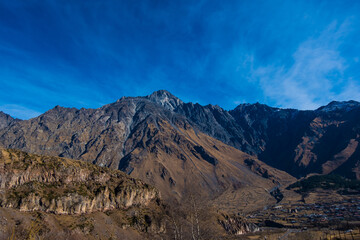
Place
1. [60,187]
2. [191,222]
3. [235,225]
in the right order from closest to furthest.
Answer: [191,222]
[60,187]
[235,225]

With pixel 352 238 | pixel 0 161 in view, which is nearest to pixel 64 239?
pixel 0 161

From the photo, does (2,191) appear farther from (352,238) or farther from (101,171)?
(352,238)

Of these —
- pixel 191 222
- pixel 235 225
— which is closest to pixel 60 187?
pixel 191 222

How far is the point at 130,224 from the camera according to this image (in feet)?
293

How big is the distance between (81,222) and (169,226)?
116ft

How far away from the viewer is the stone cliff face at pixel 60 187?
76.0 meters

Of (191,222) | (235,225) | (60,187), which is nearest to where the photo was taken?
(191,222)

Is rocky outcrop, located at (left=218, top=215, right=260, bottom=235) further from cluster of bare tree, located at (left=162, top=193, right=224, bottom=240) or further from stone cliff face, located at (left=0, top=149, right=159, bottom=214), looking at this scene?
stone cliff face, located at (left=0, top=149, right=159, bottom=214)

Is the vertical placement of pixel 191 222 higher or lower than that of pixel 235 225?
higher

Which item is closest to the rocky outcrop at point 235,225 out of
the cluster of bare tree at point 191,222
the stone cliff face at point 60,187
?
the cluster of bare tree at point 191,222

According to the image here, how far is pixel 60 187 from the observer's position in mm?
88688

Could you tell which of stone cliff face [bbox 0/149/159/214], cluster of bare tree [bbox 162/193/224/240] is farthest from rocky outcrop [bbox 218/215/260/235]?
stone cliff face [bbox 0/149/159/214]

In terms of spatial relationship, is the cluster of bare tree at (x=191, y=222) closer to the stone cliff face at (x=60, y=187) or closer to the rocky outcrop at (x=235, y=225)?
the stone cliff face at (x=60, y=187)

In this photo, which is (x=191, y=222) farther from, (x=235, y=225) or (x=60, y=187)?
(x=235, y=225)
